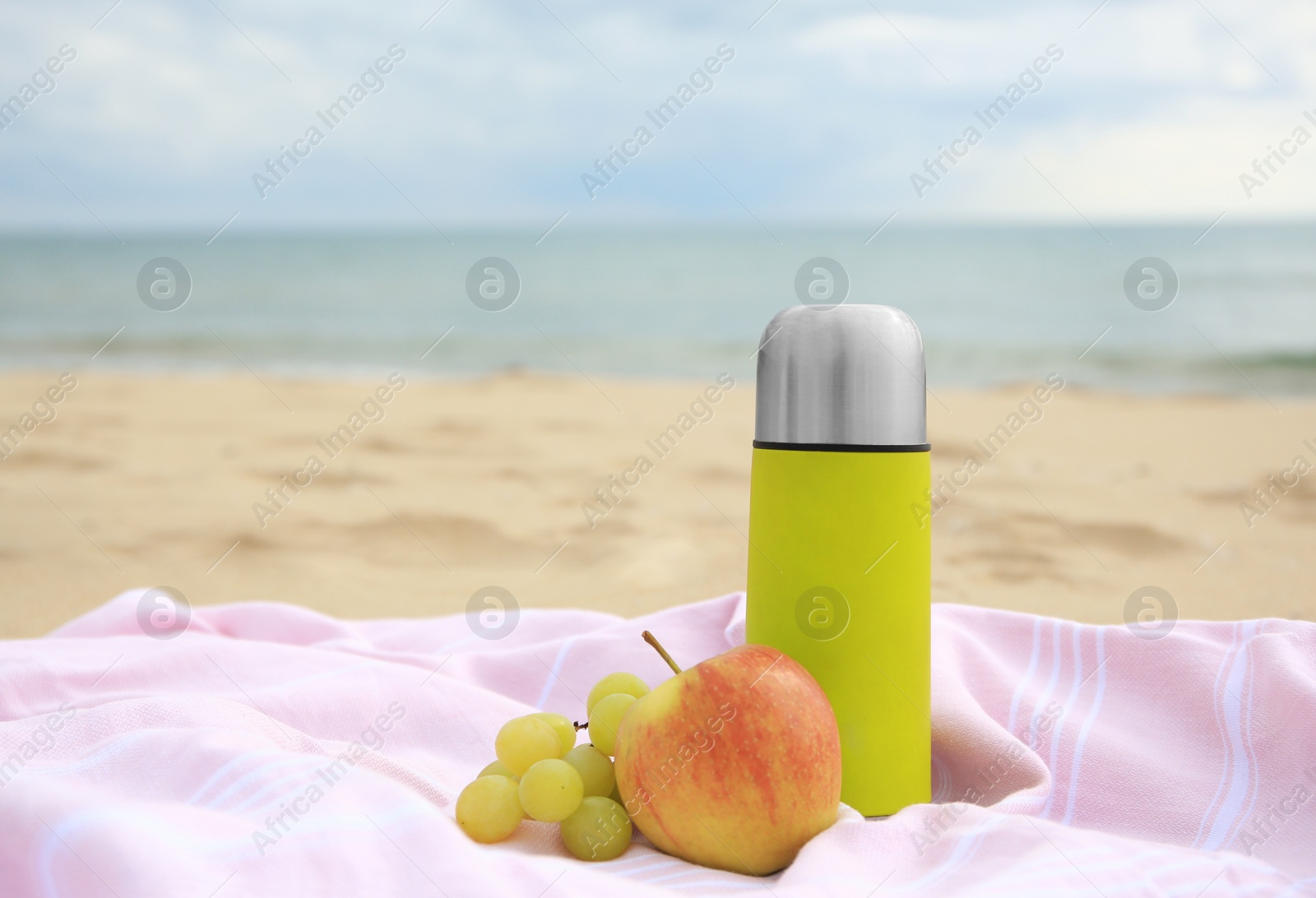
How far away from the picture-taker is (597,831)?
1.07 metres

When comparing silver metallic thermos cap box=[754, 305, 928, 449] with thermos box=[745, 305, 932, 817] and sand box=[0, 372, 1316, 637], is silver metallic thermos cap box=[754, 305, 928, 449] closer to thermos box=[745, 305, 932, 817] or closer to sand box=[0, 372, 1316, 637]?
thermos box=[745, 305, 932, 817]

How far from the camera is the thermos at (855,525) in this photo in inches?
47.4

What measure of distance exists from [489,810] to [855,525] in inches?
20.1

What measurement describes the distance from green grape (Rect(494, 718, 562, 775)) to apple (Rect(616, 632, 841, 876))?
0.34 ft

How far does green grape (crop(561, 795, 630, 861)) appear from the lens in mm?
1069

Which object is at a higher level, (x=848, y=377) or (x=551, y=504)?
(x=848, y=377)

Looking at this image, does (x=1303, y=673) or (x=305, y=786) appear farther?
(x=1303, y=673)

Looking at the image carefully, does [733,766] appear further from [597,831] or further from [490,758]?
[490,758]

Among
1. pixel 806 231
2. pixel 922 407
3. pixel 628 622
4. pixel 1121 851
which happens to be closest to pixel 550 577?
pixel 628 622

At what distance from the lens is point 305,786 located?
103 cm

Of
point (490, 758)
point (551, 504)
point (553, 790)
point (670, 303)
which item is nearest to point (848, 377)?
point (553, 790)

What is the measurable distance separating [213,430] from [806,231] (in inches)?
533

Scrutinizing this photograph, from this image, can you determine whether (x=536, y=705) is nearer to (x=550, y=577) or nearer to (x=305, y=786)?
(x=305, y=786)

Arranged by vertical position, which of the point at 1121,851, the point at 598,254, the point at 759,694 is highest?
the point at 598,254
